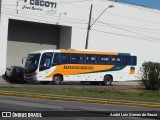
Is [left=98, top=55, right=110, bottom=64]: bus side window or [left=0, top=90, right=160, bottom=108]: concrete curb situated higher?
[left=98, top=55, right=110, bottom=64]: bus side window

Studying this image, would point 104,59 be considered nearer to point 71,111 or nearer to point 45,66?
point 45,66

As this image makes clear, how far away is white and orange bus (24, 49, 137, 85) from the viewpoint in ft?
132

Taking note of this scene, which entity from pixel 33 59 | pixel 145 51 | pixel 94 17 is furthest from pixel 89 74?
pixel 145 51

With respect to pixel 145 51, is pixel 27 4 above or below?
above

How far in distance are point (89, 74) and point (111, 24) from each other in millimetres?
18109

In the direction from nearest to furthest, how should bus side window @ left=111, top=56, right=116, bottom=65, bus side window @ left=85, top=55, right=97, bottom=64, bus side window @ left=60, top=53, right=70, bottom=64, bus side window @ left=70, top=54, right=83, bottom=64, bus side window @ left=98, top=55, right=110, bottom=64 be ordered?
bus side window @ left=60, top=53, right=70, bottom=64, bus side window @ left=70, top=54, right=83, bottom=64, bus side window @ left=85, top=55, right=97, bottom=64, bus side window @ left=98, top=55, right=110, bottom=64, bus side window @ left=111, top=56, right=116, bottom=65

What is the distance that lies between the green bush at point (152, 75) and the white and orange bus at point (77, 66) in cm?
751

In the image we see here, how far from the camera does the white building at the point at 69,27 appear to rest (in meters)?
50.4

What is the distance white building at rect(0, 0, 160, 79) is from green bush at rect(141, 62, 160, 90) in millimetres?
18012

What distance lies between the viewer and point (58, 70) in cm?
4078

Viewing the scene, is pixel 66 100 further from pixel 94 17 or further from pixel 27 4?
pixel 94 17

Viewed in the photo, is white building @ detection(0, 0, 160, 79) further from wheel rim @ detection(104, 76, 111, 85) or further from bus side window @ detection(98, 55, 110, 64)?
wheel rim @ detection(104, 76, 111, 85)

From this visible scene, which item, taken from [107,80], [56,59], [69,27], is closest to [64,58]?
[56,59]

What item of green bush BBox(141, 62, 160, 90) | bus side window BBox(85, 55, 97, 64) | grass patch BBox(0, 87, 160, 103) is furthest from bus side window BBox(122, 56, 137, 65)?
grass patch BBox(0, 87, 160, 103)
